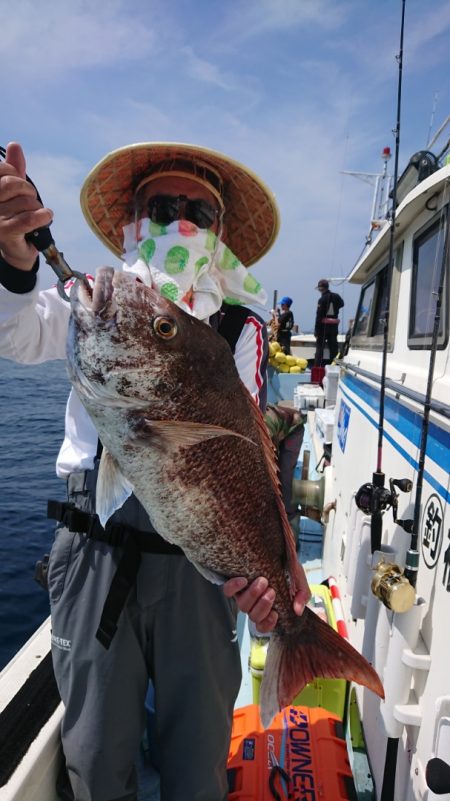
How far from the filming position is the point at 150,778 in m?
2.68

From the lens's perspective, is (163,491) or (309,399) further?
(309,399)

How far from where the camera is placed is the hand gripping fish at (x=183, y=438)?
4.75ft

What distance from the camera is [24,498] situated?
28.0 feet

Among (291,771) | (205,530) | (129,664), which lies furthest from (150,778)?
(205,530)

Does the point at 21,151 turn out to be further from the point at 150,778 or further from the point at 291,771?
the point at 150,778

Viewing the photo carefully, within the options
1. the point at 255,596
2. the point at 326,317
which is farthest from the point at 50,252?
the point at 326,317

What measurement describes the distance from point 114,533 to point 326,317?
11.6 metres

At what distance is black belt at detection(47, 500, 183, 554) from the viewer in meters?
1.88

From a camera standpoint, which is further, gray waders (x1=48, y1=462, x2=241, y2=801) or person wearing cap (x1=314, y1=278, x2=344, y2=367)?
person wearing cap (x1=314, y1=278, x2=344, y2=367)

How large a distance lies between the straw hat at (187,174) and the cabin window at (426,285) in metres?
0.82

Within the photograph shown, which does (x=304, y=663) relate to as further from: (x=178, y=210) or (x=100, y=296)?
(x=178, y=210)

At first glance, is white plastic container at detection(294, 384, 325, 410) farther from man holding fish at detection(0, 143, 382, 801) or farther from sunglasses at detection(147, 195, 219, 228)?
sunglasses at detection(147, 195, 219, 228)

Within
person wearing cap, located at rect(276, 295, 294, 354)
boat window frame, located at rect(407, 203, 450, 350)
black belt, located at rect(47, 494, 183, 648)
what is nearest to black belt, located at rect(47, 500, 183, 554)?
black belt, located at rect(47, 494, 183, 648)

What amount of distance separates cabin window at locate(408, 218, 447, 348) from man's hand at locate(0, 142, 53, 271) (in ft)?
5.54
